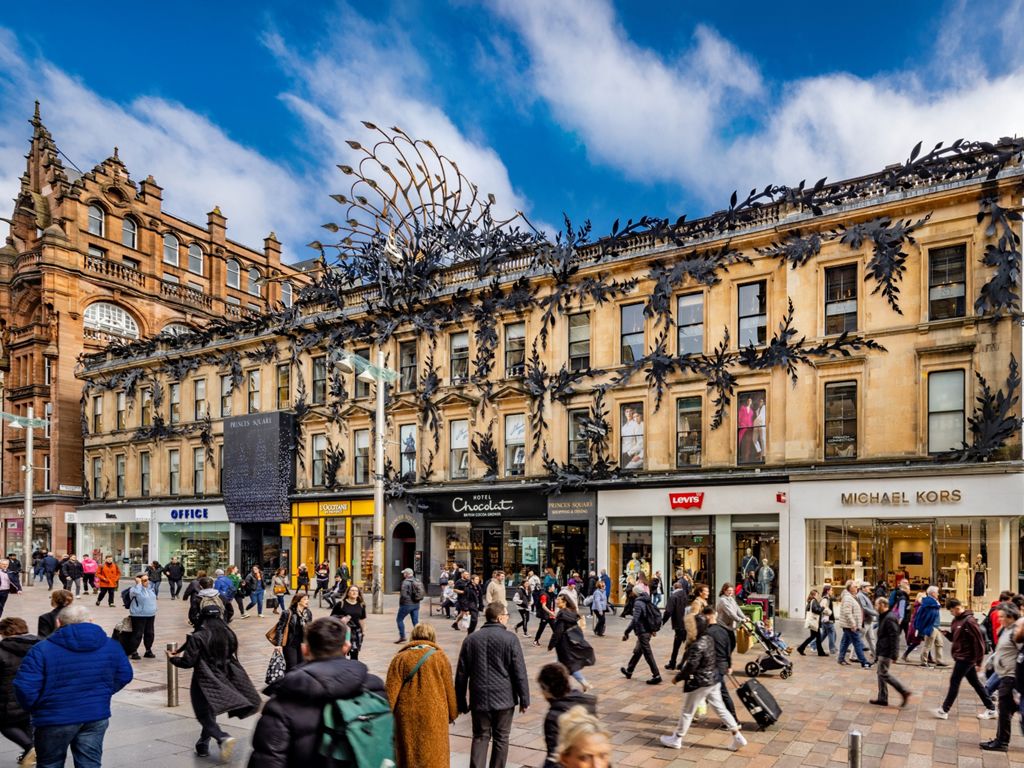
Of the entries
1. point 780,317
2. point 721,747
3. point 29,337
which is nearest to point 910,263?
point 780,317

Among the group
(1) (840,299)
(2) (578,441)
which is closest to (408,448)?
(2) (578,441)

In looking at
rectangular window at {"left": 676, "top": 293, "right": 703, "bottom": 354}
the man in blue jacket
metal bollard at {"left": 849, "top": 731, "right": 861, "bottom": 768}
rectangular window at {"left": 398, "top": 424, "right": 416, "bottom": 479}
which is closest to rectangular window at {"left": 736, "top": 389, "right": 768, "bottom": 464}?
rectangular window at {"left": 676, "top": 293, "right": 703, "bottom": 354}

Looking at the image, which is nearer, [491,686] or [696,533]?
[491,686]

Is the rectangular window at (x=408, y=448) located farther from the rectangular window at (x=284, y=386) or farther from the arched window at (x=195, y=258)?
the arched window at (x=195, y=258)

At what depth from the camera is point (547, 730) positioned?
6.14 metres

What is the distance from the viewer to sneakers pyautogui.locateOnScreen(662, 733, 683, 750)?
933 cm

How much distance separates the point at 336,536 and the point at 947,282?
84.6 feet

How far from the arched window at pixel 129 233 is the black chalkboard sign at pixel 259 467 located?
2113cm

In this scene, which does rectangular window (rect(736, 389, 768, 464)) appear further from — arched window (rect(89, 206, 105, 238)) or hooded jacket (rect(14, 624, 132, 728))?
arched window (rect(89, 206, 105, 238))

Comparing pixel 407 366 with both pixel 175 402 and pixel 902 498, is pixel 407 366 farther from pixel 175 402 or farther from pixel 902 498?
pixel 902 498

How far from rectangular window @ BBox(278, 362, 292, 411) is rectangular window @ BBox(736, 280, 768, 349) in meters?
21.4

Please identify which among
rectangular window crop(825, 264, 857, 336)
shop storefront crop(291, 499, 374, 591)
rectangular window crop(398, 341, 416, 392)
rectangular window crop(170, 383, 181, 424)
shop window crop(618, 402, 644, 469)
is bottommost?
shop storefront crop(291, 499, 374, 591)

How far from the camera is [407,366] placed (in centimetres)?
3309

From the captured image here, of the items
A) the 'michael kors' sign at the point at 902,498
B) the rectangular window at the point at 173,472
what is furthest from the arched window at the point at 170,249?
the 'michael kors' sign at the point at 902,498
